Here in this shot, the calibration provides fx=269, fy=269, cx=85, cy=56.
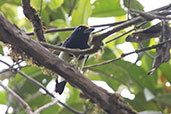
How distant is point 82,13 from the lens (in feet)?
10.3

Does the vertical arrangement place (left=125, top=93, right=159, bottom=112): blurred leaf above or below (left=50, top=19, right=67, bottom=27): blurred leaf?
below

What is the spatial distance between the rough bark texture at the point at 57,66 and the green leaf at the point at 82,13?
5.09 ft

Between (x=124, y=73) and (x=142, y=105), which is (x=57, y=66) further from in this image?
(x=142, y=105)

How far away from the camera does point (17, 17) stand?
3691 mm

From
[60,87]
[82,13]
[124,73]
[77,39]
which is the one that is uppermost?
[82,13]

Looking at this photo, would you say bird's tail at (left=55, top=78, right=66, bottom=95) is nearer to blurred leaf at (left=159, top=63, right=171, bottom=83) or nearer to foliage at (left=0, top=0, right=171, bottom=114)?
foliage at (left=0, top=0, right=171, bottom=114)

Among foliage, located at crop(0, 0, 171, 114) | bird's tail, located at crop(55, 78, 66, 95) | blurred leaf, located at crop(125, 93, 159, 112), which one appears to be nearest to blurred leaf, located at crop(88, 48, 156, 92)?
foliage, located at crop(0, 0, 171, 114)

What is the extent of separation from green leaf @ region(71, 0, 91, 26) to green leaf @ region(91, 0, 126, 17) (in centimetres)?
33

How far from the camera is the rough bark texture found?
1.58 m

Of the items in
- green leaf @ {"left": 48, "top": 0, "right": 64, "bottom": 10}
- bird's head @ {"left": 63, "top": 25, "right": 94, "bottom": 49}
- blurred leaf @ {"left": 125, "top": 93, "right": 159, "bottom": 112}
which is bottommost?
blurred leaf @ {"left": 125, "top": 93, "right": 159, "bottom": 112}

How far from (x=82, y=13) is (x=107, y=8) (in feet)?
1.44

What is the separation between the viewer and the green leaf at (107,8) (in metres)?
3.40

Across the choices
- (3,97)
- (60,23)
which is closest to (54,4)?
(60,23)

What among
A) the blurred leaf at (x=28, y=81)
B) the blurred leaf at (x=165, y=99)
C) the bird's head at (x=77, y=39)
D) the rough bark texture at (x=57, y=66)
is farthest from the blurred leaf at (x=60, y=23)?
the rough bark texture at (x=57, y=66)
